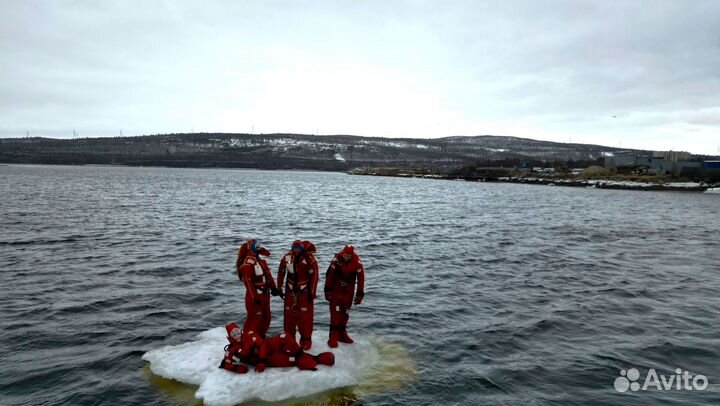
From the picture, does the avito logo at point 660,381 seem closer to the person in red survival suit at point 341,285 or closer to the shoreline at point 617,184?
the person in red survival suit at point 341,285

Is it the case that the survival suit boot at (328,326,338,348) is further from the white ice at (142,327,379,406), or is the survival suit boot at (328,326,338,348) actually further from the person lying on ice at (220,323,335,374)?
the person lying on ice at (220,323,335,374)

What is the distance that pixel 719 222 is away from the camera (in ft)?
146

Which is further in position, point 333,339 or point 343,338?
point 343,338

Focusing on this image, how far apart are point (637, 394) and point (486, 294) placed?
7.64 metres

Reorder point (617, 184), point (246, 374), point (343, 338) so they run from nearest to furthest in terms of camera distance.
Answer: point (246, 374), point (343, 338), point (617, 184)

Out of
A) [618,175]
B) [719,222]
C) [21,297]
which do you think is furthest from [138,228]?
[618,175]

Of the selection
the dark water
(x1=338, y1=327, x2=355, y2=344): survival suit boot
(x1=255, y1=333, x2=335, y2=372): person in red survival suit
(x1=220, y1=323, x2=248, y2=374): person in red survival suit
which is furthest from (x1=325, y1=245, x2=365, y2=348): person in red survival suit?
(x1=220, y1=323, x2=248, y2=374): person in red survival suit

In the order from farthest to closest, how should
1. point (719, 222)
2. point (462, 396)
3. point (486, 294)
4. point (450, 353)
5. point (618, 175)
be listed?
point (618, 175) < point (719, 222) < point (486, 294) < point (450, 353) < point (462, 396)

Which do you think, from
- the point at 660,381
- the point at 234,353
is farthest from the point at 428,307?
the point at 234,353

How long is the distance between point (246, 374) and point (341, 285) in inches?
119

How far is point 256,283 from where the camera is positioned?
34.1 feet

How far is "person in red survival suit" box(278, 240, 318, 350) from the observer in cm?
1045

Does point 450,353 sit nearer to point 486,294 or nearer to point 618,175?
point 486,294

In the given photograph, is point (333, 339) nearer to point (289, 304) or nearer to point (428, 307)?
point (289, 304)
